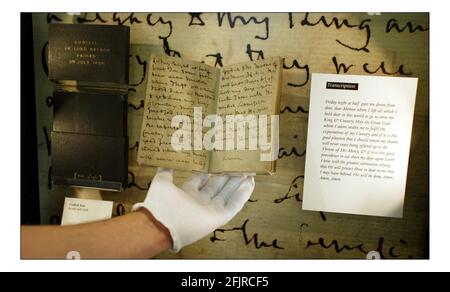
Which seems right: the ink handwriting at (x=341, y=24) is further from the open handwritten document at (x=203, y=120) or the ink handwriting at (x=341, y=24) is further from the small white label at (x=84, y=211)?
the small white label at (x=84, y=211)

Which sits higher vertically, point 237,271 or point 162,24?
point 162,24

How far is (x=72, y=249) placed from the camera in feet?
2.46

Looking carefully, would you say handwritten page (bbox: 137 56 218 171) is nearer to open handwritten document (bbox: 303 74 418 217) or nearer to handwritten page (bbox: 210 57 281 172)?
handwritten page (bbox: 210 57 281 172)

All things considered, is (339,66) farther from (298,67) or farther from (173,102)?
(173,102)

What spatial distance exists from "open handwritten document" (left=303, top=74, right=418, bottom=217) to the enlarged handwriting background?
0.02m

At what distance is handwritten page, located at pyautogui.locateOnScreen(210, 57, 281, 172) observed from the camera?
0.73 meters

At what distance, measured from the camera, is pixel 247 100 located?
0.74 m

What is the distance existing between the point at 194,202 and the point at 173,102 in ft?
0.68

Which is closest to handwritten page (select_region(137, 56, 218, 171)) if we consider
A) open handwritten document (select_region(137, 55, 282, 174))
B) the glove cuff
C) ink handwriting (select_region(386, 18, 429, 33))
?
open handwritten document (select_region(137, 55, 282, 174))

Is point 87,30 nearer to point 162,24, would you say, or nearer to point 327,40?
point 162,24

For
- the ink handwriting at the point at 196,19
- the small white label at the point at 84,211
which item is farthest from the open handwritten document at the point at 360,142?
the small white label at the point at 84,211
